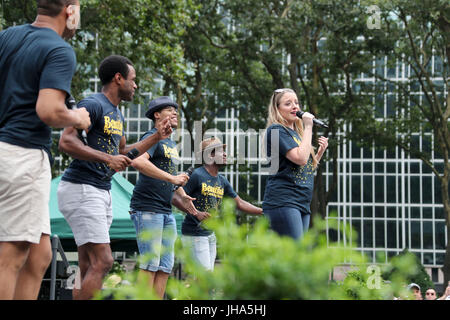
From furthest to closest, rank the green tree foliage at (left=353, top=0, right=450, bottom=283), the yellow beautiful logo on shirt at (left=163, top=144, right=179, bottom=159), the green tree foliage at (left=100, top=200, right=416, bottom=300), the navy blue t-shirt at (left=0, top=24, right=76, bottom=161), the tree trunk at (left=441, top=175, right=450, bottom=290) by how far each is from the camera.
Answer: the tree trunk at (left=441, top=175, right=450, bottom=290), the green tree foliage at (left=353, top=0, right=450, bottom=283), the yellow beautiful logo on shirt at (left=163, top=144, right=179, bottom=159), the navy blue t-shirt at (left=0, top=24, right=76, bottom=161), the green tree foliage at (left=100, top=200, right=416, bottom=300)

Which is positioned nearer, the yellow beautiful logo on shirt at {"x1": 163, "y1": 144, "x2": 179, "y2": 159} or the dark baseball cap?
the yellow beautiful logo on shirt at {"x1": 163, "y1": 144, "x2": 179, "y2": 159}

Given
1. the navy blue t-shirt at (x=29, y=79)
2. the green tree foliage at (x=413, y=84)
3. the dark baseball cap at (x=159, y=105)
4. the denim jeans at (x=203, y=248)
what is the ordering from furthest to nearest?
1. the green tree foliage at (x=413, y=84)
2. the denim jeans at (x=203, y=248)
3. the dark baseball cap at (x=159, y=105)
4. the navy blue t-shirt at (x=29, y=79)

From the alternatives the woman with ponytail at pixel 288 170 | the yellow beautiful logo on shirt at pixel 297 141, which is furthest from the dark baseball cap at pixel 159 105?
the yellow beautiful logo on shirt at pixel 297 141

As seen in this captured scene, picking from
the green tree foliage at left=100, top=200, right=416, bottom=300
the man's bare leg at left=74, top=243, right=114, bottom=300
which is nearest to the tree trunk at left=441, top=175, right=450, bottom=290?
the man's bare leg at left=74, top=243, right=114, bottom=300

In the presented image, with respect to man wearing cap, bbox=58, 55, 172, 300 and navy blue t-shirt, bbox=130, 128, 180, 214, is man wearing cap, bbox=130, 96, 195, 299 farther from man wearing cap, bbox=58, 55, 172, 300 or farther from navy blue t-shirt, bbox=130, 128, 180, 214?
man wearing cap, bbox=58, 55, 172, 300

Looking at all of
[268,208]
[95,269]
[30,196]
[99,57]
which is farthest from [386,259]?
[99,57]

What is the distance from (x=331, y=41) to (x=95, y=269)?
604 inches

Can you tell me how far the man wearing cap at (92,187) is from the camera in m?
4.20

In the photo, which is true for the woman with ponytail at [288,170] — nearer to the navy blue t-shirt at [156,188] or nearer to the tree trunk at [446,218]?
the navy blue t-shirt at [156,188]

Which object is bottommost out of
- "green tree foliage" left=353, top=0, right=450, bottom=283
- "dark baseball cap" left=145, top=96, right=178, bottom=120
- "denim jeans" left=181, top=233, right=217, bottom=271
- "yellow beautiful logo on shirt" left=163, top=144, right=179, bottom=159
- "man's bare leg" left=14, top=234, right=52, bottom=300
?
"man's bare leg" left=14, top=234, right=52, bottom=300

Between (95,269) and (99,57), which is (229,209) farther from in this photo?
(99,57)

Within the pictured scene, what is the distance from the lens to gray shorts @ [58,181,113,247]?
14.0 feet

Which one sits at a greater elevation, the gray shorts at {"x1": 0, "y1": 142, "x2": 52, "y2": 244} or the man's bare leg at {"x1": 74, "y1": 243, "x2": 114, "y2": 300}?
the gray shorts at {"x1": 0, "y1": 142, "x2": 52, "y2": 244}

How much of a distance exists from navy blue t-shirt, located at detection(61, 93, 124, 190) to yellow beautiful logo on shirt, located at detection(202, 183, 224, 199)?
6.18 ft
